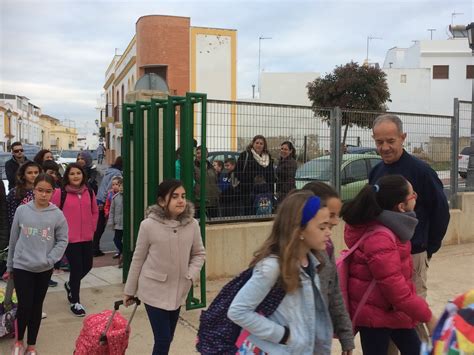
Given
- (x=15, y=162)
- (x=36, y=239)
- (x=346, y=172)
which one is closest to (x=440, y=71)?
(x=346, y=172)

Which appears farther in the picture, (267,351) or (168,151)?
(168,151)

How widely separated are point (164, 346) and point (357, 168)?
5512 millimetres

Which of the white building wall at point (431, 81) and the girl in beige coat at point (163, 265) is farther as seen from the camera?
the white building wall at point (431, 81)

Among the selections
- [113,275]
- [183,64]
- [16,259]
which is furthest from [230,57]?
[16,259]

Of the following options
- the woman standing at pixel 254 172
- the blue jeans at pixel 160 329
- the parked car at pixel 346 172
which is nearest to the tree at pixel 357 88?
the parked car at pixel 346 172

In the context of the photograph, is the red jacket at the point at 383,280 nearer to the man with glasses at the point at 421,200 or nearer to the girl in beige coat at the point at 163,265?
the man with glasses at the point at 421,200

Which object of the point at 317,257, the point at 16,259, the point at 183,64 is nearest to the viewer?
the point at 317,257

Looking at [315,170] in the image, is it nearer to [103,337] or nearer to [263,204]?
[263,204]

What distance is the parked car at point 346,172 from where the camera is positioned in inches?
301

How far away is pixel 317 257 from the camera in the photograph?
262 centimetres

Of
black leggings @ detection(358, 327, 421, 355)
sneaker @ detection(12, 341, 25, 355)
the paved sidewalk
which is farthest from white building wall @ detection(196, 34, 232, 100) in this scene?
black leggings @ detection(358, 327, 421, 355)

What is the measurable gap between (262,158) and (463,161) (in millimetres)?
4598

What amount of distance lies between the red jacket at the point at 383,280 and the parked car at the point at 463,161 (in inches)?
275

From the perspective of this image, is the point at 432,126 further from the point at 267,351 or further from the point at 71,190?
the point at 267,351
